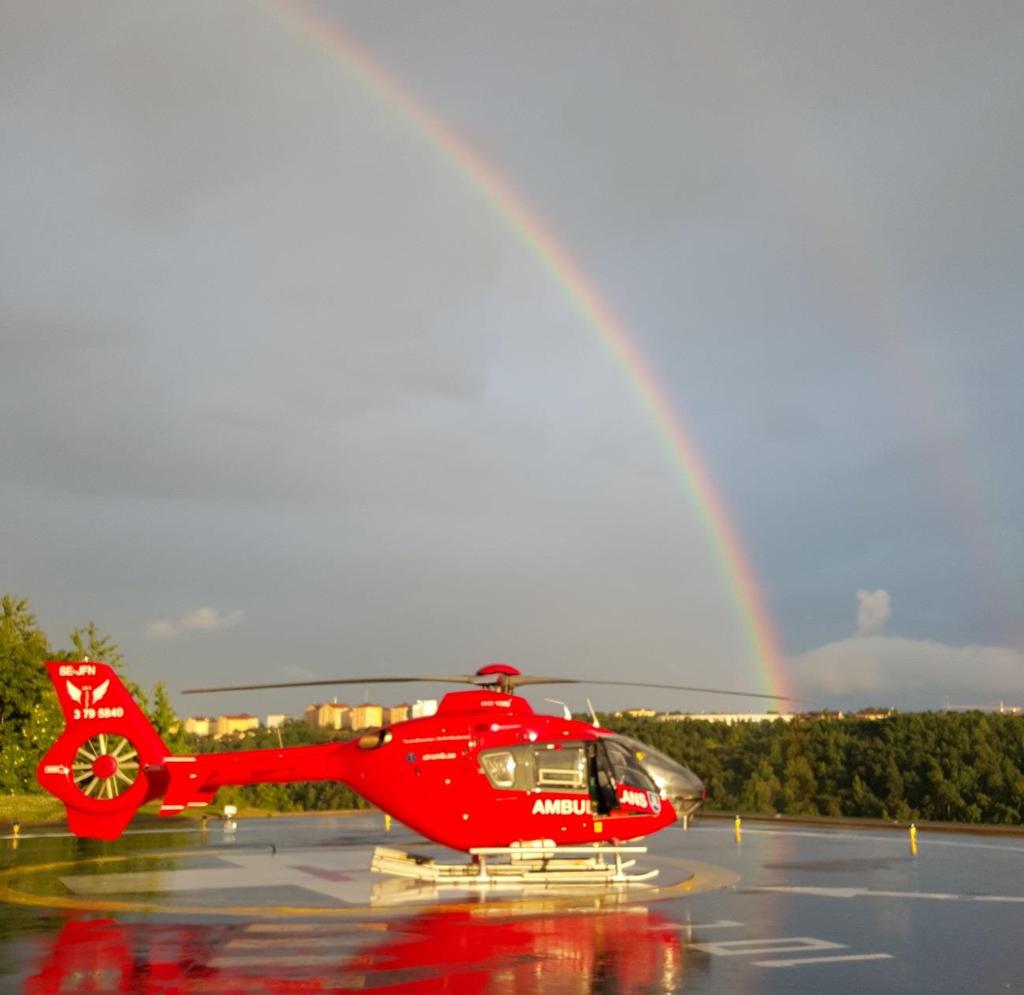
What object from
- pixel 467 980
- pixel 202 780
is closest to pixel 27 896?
pixel 202 780

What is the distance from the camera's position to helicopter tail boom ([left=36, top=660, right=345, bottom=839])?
75.8ft

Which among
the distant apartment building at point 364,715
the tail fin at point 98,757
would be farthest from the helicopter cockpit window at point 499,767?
the distant apartment building at point 364,715

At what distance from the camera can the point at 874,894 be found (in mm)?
20766

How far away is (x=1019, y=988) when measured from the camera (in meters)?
12.4

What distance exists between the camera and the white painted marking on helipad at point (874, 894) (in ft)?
65.8

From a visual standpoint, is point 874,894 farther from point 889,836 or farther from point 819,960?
point 889,836

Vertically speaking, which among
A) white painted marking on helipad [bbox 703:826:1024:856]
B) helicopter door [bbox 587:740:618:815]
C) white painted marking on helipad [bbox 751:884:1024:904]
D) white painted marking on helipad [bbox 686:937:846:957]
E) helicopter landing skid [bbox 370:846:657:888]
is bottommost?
white painted marking on helipad [bbox 703:826:1024:856]

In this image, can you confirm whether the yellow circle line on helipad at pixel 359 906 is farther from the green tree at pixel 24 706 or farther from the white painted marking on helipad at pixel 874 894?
the green tree at pixel 24 706

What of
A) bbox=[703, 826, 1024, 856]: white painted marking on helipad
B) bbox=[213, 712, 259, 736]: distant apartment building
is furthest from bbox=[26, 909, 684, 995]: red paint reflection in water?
bbox=[213, 712, 259, 736]: distant apartment building

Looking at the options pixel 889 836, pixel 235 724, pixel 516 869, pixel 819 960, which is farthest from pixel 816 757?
pixel 235 724

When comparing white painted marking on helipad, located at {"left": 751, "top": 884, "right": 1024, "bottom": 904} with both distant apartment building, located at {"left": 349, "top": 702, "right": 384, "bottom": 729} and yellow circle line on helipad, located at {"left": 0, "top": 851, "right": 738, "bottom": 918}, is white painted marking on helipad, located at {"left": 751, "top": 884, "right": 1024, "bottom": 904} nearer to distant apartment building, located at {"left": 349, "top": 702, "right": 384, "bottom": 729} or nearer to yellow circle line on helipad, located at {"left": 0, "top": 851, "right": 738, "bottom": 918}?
yellow circle line on helipad, located at {"left": 0, "top": 851, "right": 738, "bottom": 918}

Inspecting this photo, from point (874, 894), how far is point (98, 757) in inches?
640

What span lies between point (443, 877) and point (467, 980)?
363 inches

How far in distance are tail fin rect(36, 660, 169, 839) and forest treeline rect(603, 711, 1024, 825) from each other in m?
36.0
